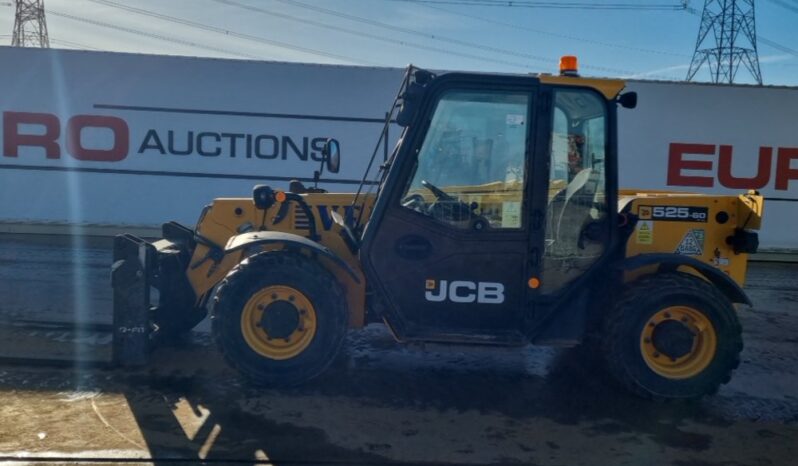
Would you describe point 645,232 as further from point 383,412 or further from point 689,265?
point 383,412

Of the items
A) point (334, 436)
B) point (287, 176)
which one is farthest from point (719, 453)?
point (287, 176)

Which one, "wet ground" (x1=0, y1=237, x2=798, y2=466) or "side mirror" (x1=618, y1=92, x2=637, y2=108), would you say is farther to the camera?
"side mirror" (x1=618, y1=92, x2=637, y2=108)

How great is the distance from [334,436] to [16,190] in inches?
371

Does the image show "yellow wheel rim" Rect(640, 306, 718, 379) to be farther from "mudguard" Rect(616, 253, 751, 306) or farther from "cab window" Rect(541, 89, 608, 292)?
"cab window" Rect(541, 89, 608, 292)

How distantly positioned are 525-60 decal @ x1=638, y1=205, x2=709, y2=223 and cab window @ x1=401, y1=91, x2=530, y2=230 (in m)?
1.18

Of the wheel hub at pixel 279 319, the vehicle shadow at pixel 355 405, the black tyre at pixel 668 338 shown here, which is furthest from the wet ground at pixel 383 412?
the wheel hub at pixel 279 319

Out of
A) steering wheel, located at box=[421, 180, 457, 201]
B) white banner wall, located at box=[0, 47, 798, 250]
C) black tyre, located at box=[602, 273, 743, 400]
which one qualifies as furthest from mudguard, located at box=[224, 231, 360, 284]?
white banner wall, located at box=[0, 47, 798, 250]

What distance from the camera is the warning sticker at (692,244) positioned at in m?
5.41

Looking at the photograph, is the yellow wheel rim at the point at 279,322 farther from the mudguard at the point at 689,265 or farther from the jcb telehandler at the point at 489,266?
the mudguard at the point at 689,265

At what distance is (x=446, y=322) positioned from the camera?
501cm

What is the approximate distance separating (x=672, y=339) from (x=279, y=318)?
8.85 ft

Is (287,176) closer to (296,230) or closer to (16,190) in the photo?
(16,190)

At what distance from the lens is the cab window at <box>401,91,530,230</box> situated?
15.8 ft

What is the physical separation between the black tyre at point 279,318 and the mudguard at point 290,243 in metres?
0.11
